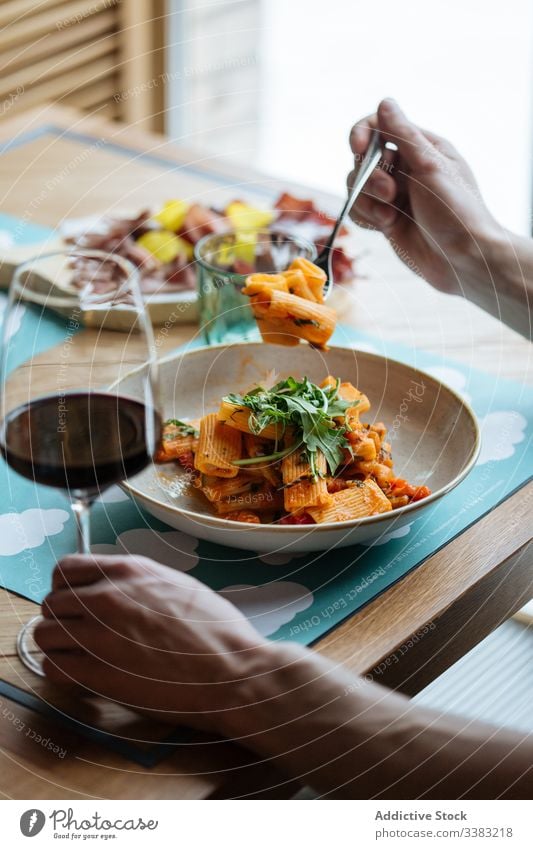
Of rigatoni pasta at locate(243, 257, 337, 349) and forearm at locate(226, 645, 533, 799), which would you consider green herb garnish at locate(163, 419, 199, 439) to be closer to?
rigatoni pasta at locate(243, 257, 337, 349)

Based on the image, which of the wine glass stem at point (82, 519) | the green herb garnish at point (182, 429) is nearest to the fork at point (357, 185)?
the green herb garnish at point (182, 429)

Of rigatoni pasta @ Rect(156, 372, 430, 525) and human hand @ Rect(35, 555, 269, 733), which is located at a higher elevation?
rigatoni pasta @ Rect(156, 372, 430, 525)

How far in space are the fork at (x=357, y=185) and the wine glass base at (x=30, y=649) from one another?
48cm

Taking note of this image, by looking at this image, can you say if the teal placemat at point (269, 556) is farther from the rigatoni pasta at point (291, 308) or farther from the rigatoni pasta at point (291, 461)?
the rigatoni pasta at point (291, 308)

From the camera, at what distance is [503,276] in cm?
107

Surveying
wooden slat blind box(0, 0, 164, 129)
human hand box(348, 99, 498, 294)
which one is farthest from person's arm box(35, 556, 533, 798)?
wooden slat blind box(0, 0, 164, 129)

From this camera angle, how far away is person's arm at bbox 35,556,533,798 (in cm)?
60

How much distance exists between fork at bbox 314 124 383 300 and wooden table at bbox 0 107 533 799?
12cm

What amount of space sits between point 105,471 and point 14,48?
2.22 m

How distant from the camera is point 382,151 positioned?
1084 mm

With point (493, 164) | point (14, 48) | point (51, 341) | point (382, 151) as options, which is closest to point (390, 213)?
point (382, 151)

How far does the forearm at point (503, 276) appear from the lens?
1.06 meters

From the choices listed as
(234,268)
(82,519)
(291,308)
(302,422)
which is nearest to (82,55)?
(234,268)
